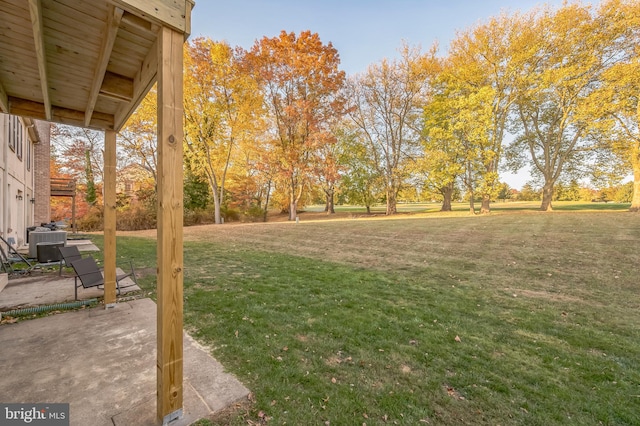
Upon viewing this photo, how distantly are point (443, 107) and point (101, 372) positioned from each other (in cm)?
2536

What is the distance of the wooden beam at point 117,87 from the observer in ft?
9.79

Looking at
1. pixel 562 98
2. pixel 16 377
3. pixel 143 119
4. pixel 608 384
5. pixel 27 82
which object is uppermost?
pixel 562 98

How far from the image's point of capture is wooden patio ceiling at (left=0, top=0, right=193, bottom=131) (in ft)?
6.31

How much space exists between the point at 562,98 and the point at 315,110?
17.9 meters

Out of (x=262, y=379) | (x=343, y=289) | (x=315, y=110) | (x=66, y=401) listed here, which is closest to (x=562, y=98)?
(x=315, y=110)

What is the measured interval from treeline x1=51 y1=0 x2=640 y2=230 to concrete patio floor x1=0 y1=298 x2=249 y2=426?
1872cm

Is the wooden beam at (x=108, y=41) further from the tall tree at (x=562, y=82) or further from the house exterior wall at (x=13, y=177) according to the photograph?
the tall tree at (x=562, y=82)

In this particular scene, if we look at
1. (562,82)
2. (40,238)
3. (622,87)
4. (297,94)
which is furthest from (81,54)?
(622,87)

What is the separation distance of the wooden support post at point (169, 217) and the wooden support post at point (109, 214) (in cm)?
270

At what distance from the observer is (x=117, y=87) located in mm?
3064

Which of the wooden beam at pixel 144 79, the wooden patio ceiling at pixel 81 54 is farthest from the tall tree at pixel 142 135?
the wooden beam at pixel 144 79

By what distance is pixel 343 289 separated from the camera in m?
5.34

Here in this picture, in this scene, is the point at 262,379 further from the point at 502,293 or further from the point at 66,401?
the point at 502,293

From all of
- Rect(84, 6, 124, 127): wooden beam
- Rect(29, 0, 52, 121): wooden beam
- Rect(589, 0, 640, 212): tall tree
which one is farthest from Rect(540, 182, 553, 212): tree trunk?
Rect(29, 0, 52, 121): wooden beam
